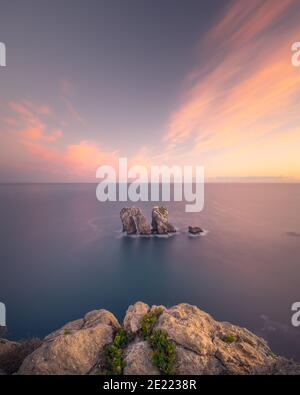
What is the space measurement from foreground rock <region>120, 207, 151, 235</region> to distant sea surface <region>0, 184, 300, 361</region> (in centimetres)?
439

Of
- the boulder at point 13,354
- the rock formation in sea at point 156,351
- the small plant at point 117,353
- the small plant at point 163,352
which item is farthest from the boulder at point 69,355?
the small plant at point 163,352

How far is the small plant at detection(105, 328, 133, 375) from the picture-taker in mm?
11055

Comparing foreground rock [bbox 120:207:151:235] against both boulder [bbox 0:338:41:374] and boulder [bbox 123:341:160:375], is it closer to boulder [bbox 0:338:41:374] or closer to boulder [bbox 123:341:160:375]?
boulder [bbox 0:338:41:374]

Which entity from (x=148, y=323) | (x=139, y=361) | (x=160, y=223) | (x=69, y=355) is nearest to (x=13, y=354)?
(x=69, y=355)

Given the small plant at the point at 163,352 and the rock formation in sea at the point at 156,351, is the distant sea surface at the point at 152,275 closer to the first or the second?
the rock formation in sea at the point at 156,351

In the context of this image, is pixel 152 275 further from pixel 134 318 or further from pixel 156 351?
pixel 156 351

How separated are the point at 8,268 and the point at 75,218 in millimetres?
53602

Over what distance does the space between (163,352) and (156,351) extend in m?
0.45

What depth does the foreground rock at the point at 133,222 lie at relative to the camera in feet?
236

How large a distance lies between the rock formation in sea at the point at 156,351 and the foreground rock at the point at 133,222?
57895 mm

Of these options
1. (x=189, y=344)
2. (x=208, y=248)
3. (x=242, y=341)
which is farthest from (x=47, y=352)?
(x=208, y=248)

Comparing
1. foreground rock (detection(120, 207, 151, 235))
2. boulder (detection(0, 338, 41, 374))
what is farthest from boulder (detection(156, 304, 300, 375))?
foreground rock (detection(120, 207, 151, 235))

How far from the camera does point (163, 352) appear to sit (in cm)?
1132
